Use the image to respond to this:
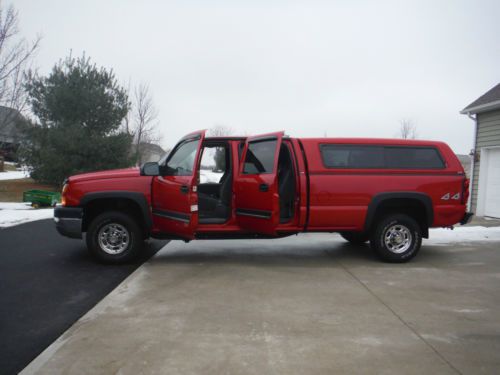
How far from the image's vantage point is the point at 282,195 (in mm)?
6398

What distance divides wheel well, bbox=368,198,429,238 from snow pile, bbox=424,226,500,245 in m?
1.92

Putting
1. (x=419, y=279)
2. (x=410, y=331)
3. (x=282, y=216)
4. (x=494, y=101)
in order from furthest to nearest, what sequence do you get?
(x=494, y=101)
(x=282, y=216)
(x=419, y=279)
(x=410, y=331)

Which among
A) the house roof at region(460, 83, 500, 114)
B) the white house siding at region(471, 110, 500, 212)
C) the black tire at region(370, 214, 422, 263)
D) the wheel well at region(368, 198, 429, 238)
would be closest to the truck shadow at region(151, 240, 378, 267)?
the black tire at region(370, 214, 422, 263)

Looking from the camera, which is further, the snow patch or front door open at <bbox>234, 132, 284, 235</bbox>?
the snow patch

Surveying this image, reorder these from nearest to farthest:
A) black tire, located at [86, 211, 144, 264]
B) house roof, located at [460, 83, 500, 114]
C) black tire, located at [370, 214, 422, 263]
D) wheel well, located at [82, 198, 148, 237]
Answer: black tire, located at [86, 211, 144, 264]
wheel well, located at [82, 198, 148, 237]
black tire, located at [370, 214, 422, 263]
house roof, located at [460, 83, 500, 114]

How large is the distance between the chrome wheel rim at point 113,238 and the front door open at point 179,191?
1.82 feet

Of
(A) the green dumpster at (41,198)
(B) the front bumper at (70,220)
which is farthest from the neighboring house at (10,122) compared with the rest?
(B) the front bumper at (70,220)

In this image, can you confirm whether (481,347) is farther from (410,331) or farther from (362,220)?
(362,220)

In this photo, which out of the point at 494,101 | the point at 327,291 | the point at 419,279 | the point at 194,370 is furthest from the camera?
the point at 494,101

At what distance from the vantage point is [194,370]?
2873 mm

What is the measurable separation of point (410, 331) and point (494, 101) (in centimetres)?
1025

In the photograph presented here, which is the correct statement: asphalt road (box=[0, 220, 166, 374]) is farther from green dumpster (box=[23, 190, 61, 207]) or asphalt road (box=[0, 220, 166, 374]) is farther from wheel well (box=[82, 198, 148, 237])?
green dumpster (box=[23, 190, 61, 207])

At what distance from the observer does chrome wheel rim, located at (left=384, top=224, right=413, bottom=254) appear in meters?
6.28

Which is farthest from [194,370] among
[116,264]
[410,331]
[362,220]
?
[362,220]
